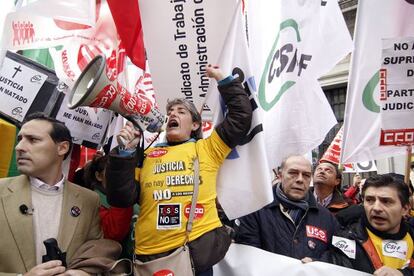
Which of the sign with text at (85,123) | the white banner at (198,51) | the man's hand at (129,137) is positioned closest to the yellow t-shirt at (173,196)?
the man's hand at (129,137)

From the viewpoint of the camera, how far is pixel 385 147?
3080 mm

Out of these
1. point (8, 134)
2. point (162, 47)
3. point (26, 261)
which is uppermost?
point (162, 47)

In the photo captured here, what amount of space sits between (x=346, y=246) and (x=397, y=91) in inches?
48.2

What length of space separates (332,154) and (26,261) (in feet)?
13.2

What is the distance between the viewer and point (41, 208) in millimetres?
2311

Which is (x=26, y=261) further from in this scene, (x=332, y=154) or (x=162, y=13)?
(x=332, y=154)

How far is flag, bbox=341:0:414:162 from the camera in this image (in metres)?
3.07

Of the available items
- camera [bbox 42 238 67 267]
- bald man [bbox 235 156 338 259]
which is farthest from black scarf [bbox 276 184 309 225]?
camera [bbox 42 238 67 267]

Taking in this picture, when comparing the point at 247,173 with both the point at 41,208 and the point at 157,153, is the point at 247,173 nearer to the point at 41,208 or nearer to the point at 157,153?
the point at 157,153

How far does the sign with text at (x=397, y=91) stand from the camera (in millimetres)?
2959

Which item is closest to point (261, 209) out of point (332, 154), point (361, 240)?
point (361, 240)

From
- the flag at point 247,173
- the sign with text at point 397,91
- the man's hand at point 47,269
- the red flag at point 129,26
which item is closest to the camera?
the man's hand at point 47,269

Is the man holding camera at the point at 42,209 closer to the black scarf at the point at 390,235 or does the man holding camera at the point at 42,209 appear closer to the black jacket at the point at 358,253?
the black jacket at the point at 358,253

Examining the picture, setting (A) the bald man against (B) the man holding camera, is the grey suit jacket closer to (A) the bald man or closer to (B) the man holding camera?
(B) the man holding camera
